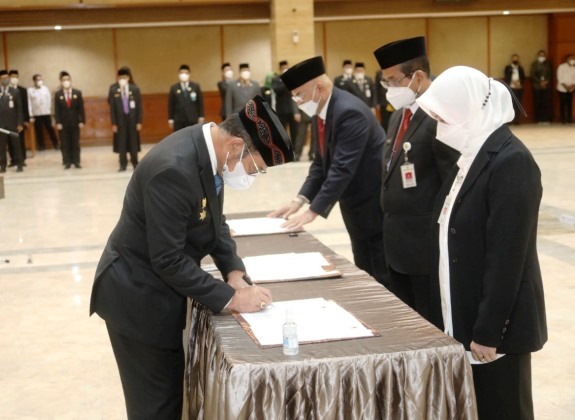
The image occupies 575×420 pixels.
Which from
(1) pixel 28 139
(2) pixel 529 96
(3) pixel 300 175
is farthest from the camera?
(2) pixel 529 96

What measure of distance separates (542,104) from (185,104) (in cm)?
1046

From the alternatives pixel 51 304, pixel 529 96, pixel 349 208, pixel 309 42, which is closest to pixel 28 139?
pixel 309 42

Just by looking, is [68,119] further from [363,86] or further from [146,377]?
[146,377]

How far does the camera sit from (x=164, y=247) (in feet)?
7.89

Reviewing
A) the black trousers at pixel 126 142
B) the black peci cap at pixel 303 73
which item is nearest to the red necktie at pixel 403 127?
the black peci cap at pixel 303 73

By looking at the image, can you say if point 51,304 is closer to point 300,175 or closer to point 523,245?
point 523,245

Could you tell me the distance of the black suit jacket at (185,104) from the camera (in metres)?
14.6

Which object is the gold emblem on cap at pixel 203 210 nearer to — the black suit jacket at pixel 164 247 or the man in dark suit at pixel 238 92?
the black suit jacket at pixel 164 247

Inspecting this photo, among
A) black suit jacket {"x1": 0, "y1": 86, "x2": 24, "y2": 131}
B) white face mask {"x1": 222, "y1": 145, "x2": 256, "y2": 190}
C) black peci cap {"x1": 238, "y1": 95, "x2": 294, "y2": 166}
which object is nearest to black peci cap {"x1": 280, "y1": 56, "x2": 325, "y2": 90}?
white face mask {"x1": 222, "y1": 145, "x2": 256, "y2": 190}

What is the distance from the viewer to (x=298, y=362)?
2.14 metres

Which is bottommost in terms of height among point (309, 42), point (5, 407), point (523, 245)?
point (5, 407)

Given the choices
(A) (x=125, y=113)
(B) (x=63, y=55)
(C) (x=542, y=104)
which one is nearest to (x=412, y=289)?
(A) (x=125, y=113)

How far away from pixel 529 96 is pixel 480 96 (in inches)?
778

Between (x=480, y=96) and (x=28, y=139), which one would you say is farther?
(x=28, y=139)
